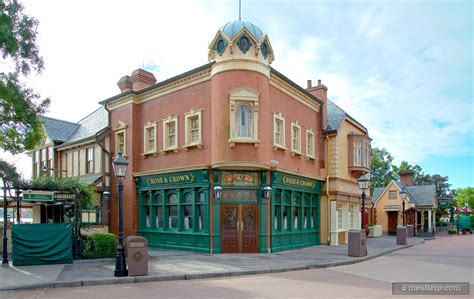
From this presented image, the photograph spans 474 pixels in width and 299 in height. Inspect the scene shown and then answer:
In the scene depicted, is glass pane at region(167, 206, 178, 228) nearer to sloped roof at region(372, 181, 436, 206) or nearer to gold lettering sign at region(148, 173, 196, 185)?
gold lettering sign at region(148, 173, 196, 185)

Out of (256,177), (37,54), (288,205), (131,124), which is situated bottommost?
(288,205)

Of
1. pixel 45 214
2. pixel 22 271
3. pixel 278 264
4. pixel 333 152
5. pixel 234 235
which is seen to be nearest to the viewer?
pixel 22 271

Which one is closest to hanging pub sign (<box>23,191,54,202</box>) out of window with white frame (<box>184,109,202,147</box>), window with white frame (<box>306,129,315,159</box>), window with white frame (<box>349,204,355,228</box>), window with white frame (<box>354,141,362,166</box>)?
window with white frame (<box>184,109,202,147</box>)

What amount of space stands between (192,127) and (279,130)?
4408mm

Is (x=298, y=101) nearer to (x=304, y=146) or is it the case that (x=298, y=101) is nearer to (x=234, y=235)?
(x=304, y=146)

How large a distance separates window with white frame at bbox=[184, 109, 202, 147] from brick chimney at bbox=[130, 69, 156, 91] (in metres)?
4.97

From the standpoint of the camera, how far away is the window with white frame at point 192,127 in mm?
20744

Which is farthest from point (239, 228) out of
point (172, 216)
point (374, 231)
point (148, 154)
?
point (374, 231)

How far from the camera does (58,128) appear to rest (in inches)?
1176

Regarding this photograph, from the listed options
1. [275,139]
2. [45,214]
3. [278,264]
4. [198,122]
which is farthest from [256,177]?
[45,214]

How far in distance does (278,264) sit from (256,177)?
5.15 metres

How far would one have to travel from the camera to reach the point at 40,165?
30.0m

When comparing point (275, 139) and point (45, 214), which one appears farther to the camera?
point (45, 214)

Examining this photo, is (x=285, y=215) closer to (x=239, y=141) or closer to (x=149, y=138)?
(x=239, y=141)
